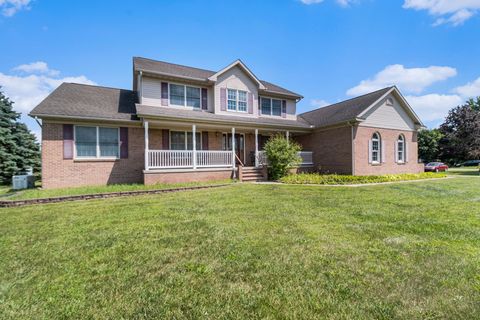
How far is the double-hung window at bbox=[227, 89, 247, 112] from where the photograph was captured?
1502 cm

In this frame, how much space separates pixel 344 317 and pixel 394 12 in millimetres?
15454

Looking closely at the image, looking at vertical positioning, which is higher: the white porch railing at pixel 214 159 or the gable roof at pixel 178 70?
the gable roof at pixel 178 70

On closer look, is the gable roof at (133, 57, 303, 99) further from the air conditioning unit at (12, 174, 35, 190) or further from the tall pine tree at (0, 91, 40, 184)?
the tall pine tree at (0, 91, 40, 184)

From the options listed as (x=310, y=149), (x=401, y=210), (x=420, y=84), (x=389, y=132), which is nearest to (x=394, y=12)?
(x=389, y=132)

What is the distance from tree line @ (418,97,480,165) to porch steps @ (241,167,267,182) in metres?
28.2

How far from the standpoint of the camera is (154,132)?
43.8 feet

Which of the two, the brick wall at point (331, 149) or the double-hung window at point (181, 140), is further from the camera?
the brick wall at point (331, 149)

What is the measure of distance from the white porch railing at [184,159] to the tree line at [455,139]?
99.8 ft

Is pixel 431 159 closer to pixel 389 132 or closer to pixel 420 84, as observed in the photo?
pixel 420 84

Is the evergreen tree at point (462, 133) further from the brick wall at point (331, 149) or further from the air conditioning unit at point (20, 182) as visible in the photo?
the air conditioning unit at point (20, 182)

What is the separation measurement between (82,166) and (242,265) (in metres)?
11.6

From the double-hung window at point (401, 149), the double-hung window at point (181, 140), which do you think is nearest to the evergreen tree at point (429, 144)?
the double-hung window at point (401, 149)

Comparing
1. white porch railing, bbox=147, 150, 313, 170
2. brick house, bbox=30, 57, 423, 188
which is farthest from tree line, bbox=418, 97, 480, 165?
→ white porch railing, bbox=147, 150, 313, 170

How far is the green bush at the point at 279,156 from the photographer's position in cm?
1309
